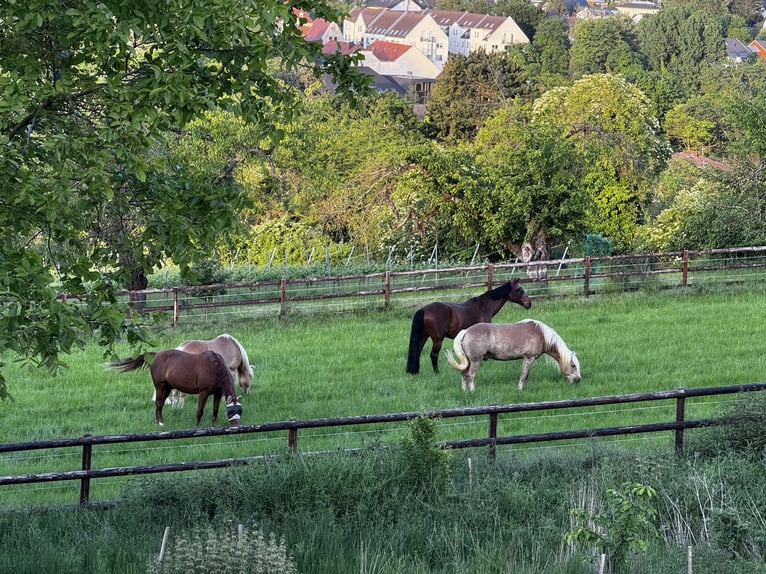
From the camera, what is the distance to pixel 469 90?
56312mm

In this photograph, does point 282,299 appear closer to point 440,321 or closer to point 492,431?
point 440,321

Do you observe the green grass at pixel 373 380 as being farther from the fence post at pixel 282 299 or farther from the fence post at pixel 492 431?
the fence post at pixel 492 431

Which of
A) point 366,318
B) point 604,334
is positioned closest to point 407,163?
point 366,318

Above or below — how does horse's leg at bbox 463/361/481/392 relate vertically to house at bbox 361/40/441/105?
below

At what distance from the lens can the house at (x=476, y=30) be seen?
518 ft

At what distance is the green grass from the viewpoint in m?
12.7

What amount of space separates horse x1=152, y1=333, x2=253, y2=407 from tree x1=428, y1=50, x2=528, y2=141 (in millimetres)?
40864

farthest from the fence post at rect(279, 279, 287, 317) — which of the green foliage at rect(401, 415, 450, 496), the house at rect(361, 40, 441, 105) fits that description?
the house at rect(361, 40, 441, 105)

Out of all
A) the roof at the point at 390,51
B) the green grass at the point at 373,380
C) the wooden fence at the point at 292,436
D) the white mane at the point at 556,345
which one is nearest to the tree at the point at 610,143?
the green grass at the point at 373,380

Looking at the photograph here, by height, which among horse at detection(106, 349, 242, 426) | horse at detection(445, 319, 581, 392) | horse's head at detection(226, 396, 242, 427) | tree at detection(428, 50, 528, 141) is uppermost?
tree at detection(428, 50, 528, 141)

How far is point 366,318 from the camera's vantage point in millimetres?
21312

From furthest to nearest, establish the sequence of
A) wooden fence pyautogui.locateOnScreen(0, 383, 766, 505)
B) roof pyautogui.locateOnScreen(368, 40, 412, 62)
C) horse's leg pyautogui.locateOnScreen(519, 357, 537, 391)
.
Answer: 1. roof pyautogui.locateOnScreen(368, 40, 412, 62)
2. horse's leg pyautogui.locateOnScreen(519, 357, 537, 391)
3. wooden fence pyautogui.locateOnScreen(0, 383, 766, 505)

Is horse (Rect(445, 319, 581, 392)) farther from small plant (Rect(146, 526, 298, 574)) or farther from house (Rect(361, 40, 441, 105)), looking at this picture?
house (Rect(361, 40, 441, 105))

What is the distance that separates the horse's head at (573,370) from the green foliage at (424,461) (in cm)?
611
